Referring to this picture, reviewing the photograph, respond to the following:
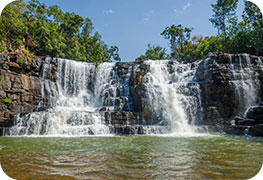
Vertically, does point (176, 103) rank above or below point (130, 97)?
below

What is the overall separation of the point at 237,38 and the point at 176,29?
42.5ft

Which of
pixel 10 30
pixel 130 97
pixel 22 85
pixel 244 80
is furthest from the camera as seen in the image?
pixel 10 30

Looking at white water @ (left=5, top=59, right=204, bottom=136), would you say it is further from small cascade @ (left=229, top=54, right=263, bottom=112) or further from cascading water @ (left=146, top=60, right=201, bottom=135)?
small cascade @ (left=229, top=54, right=263, bottom=112)

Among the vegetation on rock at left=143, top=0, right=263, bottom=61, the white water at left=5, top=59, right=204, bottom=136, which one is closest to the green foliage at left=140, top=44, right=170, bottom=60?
the vegetation on rock at left=143, top=0, right=263, bottom=61

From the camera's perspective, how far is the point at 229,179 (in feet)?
7.08

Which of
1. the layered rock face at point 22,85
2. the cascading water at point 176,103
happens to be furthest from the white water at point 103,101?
the layered rock face at point 22,85

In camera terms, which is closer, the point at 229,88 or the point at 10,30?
the point at 229,88

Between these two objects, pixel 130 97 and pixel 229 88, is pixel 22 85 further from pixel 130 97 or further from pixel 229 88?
pixel 229 88

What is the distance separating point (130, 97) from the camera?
49.1 feet

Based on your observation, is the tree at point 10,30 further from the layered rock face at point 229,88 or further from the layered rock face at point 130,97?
the layered rock face at point 229,88

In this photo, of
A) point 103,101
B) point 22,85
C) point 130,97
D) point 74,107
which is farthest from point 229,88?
point 22,85

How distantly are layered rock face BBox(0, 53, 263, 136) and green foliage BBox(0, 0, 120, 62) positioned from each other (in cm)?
426

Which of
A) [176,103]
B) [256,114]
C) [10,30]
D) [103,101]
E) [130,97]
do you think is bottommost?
[256,114]

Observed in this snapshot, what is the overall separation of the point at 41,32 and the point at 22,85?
11022mm
